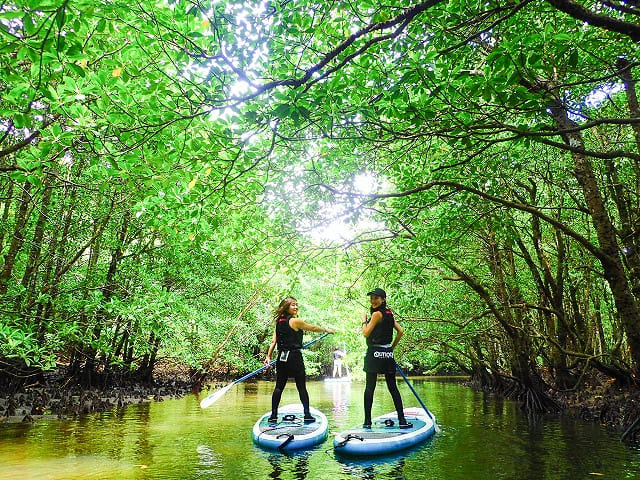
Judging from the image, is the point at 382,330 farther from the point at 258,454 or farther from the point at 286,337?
the point at 258,454

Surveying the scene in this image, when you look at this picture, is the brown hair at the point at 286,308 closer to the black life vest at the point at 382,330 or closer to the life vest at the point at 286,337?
the life vest at the point at 286,337

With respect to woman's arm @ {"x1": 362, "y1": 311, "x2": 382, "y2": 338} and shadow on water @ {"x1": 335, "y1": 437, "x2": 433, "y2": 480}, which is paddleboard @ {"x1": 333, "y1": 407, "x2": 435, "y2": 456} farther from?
woman's arm @ {"x1": 362, "y1": 311, "x2": 382, "y2": 338}

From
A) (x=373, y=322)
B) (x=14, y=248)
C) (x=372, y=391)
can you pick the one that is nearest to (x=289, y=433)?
(x=372, y=391)

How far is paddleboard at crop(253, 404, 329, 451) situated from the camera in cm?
713

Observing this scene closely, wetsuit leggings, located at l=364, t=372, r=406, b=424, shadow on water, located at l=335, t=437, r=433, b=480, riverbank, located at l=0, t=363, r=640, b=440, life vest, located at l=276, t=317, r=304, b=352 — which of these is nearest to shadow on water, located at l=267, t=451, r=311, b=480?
shadow on water, located at l=335, t=437, r=433, b=480

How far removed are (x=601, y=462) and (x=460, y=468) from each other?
7.55 ft

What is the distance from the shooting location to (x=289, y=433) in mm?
7547

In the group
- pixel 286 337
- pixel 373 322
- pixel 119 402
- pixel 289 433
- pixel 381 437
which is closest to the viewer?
pixel 381 437

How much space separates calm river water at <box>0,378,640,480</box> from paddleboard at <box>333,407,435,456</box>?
19cm

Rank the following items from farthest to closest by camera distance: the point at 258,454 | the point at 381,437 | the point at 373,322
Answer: the point at 373,322, the point at 381,437, the point at 258,454

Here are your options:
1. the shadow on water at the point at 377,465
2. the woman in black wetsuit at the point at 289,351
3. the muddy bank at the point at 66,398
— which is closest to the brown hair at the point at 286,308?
the woman in black wetsuit at the point at 289,351

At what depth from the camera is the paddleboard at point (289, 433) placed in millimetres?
7133

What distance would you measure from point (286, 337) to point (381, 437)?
2370 mm

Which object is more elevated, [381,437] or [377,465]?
[381,437]
